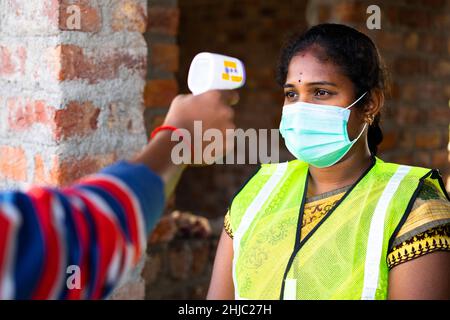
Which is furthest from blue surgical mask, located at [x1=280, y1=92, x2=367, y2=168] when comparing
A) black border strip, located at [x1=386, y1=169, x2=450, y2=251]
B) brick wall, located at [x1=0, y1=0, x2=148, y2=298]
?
brick wall, located at [x1=0, y1=0, x2=148, y2=298]

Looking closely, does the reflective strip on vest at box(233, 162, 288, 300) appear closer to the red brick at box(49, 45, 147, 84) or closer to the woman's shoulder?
the woman's shoulder

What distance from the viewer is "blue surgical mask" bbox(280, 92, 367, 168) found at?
6.18 ft

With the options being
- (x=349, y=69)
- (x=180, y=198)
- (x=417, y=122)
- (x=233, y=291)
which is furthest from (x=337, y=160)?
(x=180, y=198)

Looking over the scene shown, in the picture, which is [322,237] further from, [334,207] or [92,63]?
[92,63]

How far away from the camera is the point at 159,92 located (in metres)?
2.37

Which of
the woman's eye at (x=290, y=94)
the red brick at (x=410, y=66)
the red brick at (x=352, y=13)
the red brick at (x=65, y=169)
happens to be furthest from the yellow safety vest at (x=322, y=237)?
the red brick at (x=410, y=66)

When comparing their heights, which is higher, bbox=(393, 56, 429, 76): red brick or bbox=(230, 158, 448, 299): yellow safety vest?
bbox=(393, 56, 429, 76): red brick

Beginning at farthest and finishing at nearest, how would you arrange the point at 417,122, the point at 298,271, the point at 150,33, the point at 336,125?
the point at 417,122, the point at 150,33, the point at 336,125, the point at 298,271

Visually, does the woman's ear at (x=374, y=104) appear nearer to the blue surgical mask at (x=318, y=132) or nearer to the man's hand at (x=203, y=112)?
the blue surgical mask at (x=318, y=132)

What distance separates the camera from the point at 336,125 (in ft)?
6.20

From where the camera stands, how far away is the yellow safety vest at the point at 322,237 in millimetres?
1688

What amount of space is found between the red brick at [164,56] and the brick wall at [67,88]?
0.88 feet
